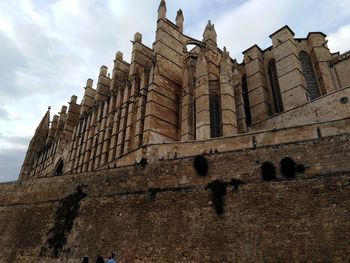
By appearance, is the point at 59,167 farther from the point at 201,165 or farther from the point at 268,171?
the point at 268,171

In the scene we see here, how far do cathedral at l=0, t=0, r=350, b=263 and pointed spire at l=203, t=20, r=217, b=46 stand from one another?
0.87ft

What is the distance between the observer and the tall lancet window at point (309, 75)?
63.6 ft

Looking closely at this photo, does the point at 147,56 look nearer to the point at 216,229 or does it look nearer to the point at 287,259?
the point at 216,229

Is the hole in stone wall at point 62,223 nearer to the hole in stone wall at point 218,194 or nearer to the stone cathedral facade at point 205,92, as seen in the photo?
the stone cathedral facade at point 205,92

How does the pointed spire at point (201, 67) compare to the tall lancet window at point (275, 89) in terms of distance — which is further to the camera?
the tall lancet window at point (275, 89)

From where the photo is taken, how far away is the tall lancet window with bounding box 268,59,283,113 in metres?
20.9

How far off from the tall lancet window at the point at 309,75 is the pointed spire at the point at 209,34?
297 inches

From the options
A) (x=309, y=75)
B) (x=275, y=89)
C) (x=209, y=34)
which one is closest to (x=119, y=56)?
(x=209, y=34)

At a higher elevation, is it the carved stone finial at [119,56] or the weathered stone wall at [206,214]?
the carved stone finial at [119,56]

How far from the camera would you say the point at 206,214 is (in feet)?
33.8

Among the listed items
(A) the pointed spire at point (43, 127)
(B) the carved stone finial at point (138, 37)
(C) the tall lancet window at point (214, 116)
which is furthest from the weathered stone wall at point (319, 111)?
(A) the pointed spire at point (43, 127)

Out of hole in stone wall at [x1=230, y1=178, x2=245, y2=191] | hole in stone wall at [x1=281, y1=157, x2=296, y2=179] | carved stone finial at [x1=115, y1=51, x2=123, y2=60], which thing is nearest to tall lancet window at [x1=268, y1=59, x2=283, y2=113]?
hole in stone wall at [x1=281, y1=157, x2=296, y2=179]

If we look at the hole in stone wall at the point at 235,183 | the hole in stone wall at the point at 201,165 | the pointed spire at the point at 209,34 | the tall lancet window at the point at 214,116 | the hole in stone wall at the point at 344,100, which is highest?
the pointed spire at the point at 209,34

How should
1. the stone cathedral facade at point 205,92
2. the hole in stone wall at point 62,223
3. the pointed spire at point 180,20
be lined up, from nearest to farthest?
the hole in stone wall at point 62,223
the stone cathedral facade at point 205,92
the pointed spire at point 180,20
